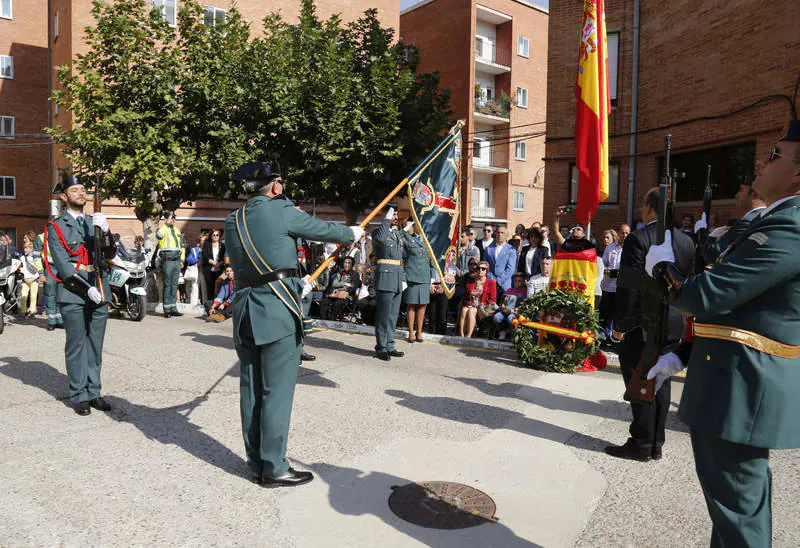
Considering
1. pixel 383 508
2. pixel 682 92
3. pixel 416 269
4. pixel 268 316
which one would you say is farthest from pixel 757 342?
pixel 682 92

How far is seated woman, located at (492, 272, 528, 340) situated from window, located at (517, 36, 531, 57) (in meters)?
28.0

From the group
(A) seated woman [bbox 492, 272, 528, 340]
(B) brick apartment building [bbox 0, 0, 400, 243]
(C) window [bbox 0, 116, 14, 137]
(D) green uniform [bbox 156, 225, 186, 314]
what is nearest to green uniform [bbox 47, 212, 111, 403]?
(A) seated woman [bbox 492, 272, 528, 340]

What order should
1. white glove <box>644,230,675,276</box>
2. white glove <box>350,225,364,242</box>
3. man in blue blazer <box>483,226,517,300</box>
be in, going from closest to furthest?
white glove <box>644,230,675,276</box> < white glove <box>350,225,364,242</box> < man in blue blazer <box>483,226,517,300</box>

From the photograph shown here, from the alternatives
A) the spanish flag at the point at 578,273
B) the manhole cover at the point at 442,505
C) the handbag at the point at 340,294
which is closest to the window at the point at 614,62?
the handbag at the point at 340,294

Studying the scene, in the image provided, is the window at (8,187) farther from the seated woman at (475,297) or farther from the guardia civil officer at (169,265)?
the seated woman at (475,297)

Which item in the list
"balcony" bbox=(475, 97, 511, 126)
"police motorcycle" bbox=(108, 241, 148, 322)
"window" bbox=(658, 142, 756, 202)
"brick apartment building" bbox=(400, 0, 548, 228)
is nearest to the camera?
"police motorcycle" bbox=(108, 241, 148, 322)

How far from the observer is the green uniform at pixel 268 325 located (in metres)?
4.18

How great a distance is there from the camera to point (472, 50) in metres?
33.4

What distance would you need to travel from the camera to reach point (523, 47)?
35.9 m

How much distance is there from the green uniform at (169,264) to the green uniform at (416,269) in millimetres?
6153

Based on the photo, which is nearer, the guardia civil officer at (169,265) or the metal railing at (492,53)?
the guardia civil officer at (169,265)

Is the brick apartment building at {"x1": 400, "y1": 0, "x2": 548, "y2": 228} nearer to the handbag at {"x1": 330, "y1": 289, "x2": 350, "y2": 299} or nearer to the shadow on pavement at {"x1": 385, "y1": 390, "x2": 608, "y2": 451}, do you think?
the handbag at {"x1": 330, "y1": 289, "x2": 350, "y2": 299}

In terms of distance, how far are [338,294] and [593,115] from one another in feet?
21.0

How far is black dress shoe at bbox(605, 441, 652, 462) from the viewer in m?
4.79
